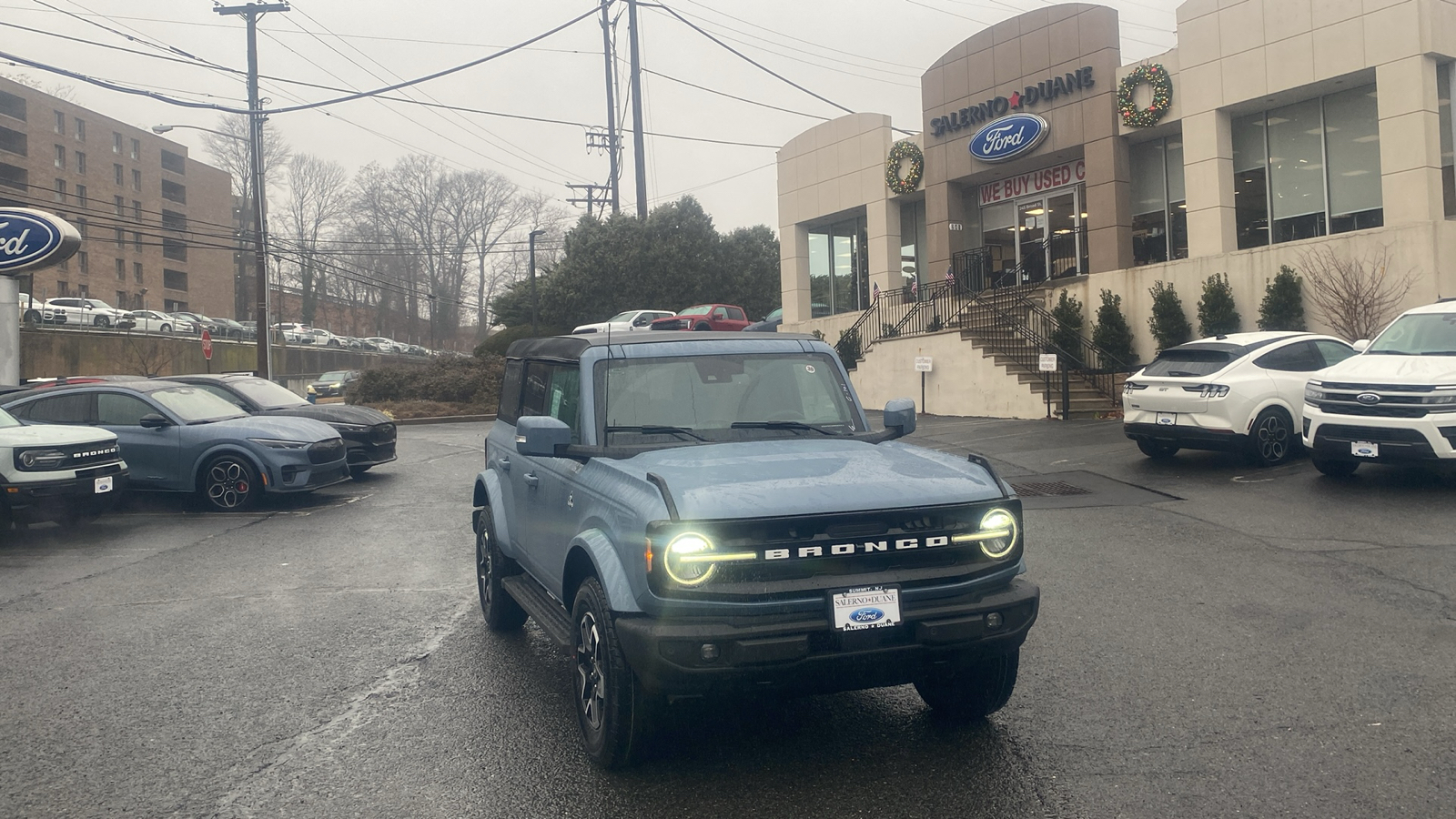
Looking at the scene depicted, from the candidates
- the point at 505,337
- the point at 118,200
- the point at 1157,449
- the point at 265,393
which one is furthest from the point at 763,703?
the point at 118,200

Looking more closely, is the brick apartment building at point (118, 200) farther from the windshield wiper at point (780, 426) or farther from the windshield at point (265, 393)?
the windshield wiper at point (780, 426)

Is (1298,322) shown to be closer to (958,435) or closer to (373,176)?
(958,435)

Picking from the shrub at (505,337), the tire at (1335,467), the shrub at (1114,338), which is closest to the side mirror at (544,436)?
the tire at (1335,467)

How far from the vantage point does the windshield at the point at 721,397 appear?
530cm

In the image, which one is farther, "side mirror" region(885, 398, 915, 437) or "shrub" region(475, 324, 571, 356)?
"shrub" region(475, 324, 571, 356)

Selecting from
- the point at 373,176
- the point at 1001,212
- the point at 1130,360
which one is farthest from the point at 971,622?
the point at 373,176

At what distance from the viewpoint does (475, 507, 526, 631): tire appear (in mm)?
6711

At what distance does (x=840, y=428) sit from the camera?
5.50 metres

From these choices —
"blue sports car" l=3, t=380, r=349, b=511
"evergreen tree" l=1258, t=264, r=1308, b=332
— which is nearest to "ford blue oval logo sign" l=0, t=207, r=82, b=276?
"blue sports car" l=3, t=380, r=349, b=511

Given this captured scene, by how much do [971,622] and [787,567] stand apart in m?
0.75

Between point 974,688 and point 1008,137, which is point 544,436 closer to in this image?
point 974,688

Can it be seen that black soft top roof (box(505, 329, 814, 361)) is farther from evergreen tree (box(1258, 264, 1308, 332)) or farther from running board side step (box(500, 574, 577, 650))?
evergreen tree (box(1258, 264, 1308, 332))

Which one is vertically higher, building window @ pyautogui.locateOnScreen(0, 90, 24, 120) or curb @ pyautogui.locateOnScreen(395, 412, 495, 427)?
building window @ pyautogui.locateOnScreen(0, 90, 24, 120)

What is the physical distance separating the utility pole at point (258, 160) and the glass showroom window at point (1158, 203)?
2440 centimetres
